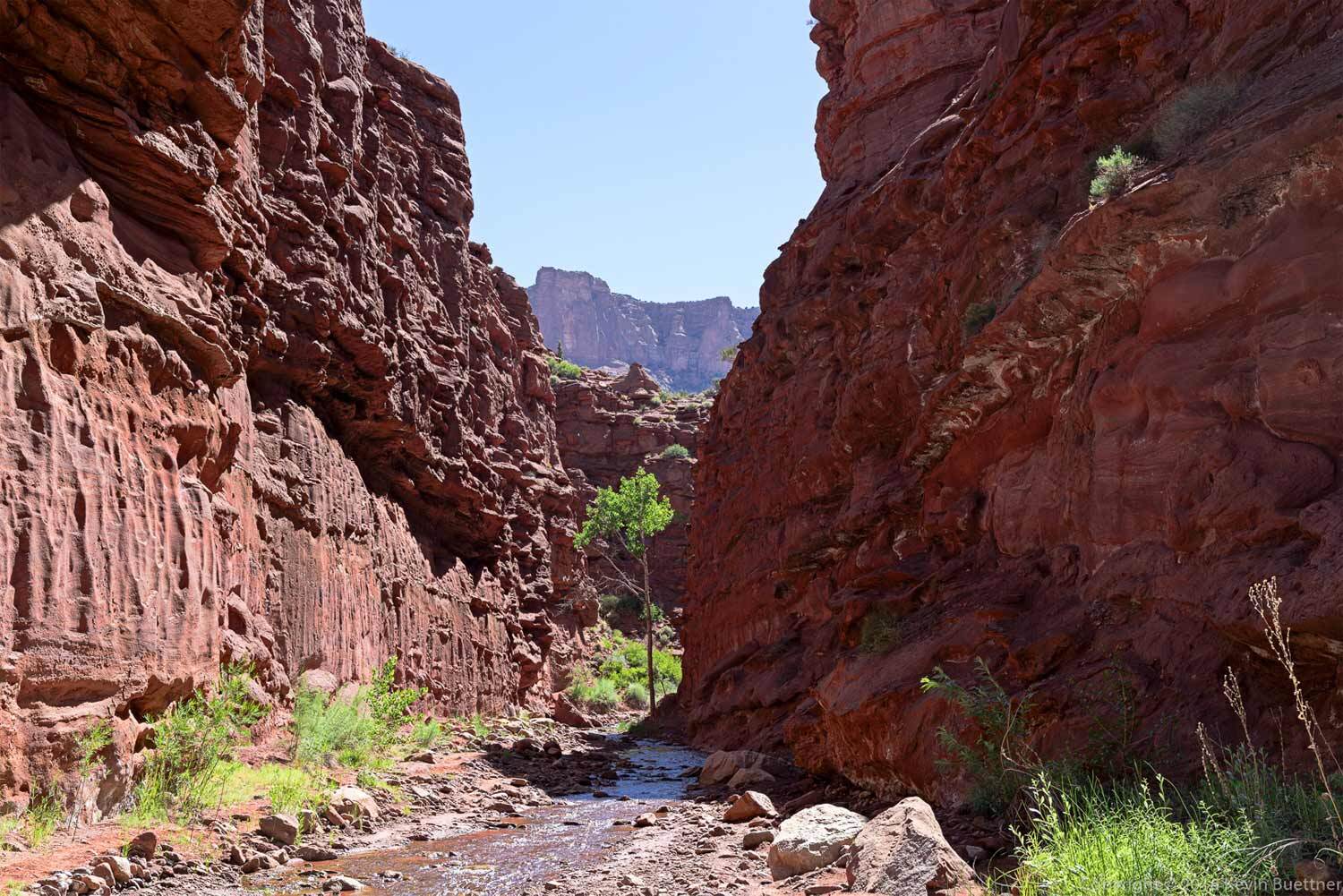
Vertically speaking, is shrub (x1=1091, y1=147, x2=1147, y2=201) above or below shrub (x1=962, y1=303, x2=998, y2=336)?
above

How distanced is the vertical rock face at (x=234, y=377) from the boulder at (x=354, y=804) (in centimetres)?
229

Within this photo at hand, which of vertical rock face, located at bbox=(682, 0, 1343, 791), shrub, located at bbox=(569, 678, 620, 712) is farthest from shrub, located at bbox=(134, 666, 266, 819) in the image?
shrub, located at bbox=(569, 678, 620, 712)

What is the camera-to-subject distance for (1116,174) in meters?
9.38

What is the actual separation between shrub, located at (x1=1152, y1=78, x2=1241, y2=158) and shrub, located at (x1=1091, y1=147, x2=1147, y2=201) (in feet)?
0.95

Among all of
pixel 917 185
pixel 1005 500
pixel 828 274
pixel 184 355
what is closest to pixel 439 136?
pixel 828 274

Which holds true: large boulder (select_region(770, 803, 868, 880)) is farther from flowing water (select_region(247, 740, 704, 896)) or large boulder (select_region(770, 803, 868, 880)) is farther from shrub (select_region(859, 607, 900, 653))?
shrub (select_region(859, 607, 900, 653))

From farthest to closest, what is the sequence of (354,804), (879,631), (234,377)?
(234,377)
(879,631)
(354,804)

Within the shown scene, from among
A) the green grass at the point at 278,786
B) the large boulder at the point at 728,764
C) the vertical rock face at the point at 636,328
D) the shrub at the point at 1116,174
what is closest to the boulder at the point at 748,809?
the large boulder at the point at 728,764

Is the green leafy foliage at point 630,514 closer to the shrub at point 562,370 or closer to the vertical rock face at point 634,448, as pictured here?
the vertical rock face at point 634,448

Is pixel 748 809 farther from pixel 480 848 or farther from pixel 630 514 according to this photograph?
pixel 630 514

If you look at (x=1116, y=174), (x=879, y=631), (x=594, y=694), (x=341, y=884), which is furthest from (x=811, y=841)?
(x=594, y=694)

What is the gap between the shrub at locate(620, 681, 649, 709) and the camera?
39.4 metres

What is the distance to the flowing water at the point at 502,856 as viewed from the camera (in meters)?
8.55

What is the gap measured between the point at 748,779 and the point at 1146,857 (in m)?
10.4
